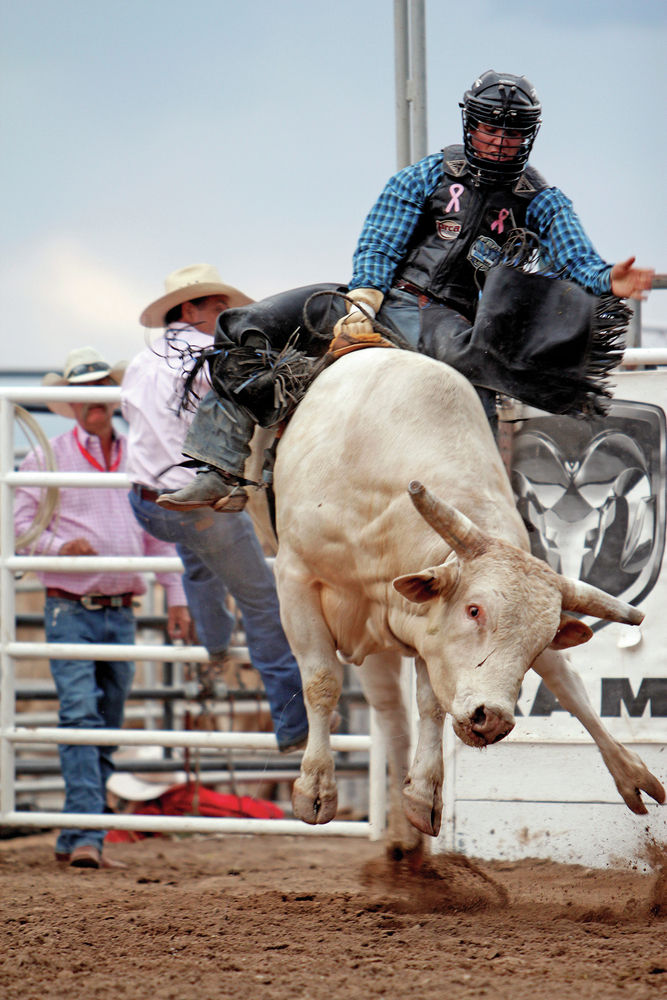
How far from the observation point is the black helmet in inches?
148

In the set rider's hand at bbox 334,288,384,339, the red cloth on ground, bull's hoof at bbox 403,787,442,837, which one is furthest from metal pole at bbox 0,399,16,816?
bull's hoof at bbox 403,787,442,837

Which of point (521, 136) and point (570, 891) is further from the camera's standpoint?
point (570, 891)

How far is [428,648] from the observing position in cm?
316

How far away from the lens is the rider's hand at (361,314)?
3.86 metres

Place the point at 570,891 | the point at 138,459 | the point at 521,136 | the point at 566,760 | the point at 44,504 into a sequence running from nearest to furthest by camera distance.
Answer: the point at 521,136 → the point at 570,891 → the point at 566,760 → the point at 138,459 → the point at 44,504

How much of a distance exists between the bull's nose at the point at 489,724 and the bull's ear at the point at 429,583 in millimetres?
365

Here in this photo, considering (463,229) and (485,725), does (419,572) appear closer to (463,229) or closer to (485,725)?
(485,725)

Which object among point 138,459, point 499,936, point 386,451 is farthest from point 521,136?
point 499,936

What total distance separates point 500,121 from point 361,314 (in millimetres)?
750

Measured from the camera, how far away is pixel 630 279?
3.66 meters

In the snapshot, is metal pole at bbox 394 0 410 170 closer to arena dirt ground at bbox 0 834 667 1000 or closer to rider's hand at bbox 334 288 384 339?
rider's hand at bbox 334 288 384 339

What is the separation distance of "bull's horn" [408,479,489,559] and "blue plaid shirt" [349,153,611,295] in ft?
4.01

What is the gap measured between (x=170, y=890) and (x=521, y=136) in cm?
284

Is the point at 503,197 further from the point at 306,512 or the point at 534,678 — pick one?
the point at 534,678
